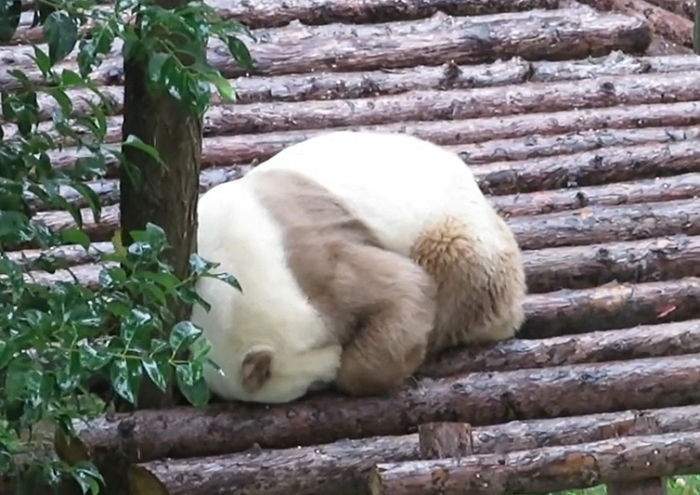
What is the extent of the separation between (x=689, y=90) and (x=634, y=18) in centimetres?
78

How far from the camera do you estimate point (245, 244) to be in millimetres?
4164

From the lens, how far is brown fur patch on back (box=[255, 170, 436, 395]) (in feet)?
13.6

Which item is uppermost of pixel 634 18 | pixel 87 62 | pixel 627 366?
pixel 87 62

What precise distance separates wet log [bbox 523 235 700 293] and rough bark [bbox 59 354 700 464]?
1.89ft

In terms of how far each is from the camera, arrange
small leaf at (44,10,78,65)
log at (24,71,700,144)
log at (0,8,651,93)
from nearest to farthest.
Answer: small leaf at (44,10,78,65) < log at (24,71,700,144) < log at (0,8,651,93)

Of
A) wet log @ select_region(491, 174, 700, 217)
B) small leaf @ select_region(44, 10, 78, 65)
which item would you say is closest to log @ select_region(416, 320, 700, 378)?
wet log @ select_region(491, 174, 700, 217)

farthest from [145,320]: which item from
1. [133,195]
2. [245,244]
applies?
[245,244]

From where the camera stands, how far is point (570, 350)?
4.55 meters

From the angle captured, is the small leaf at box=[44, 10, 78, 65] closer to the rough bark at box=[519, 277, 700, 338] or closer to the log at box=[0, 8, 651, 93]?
the rough bark at box=[519, 277, 700, 338]

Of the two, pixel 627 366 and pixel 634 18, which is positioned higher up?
pixel 634 18

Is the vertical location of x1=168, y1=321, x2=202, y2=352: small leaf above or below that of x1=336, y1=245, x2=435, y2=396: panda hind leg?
above

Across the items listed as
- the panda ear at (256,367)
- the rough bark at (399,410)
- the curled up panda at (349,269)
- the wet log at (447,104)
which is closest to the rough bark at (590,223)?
the wet log at (447,104)

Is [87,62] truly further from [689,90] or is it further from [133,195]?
[689,90]

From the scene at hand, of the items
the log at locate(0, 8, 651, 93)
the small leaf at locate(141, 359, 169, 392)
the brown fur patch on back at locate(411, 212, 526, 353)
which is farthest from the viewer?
the log at locate(0, 8, 651, 93)
